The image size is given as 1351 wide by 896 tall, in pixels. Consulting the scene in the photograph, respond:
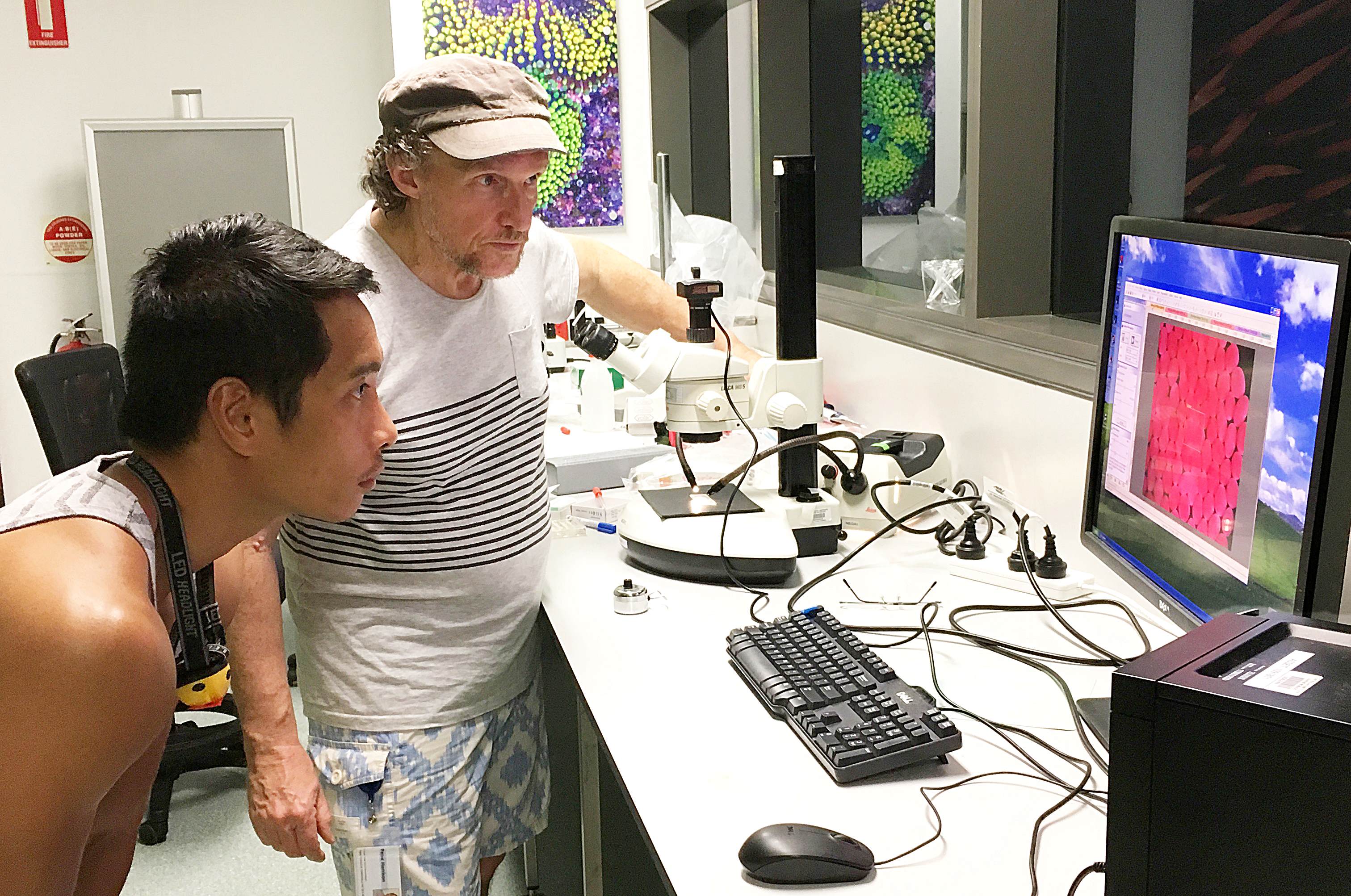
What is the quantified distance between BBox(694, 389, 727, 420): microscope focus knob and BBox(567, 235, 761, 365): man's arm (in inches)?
8.4

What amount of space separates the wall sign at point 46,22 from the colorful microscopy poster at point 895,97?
9.66 ft

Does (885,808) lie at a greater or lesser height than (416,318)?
lesser

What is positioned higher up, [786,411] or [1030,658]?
[786,411]

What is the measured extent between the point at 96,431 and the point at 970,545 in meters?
2.09

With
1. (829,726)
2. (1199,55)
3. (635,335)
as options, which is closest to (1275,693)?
(829,726)

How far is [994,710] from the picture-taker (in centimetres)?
127

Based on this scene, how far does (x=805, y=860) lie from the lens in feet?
3.13

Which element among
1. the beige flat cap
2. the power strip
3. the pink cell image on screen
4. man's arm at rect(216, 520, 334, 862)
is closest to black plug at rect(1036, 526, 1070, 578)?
the power strip

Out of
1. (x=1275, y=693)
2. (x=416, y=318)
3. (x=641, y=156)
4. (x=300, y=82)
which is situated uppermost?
(x=300, y=82)

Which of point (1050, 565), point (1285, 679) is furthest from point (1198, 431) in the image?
point (1050, 565)

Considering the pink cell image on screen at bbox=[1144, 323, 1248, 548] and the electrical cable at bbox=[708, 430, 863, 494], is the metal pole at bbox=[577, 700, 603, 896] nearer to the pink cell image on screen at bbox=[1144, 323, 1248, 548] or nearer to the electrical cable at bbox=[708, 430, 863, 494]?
the electrical cable at bbox=[708, 430, 863, 494]

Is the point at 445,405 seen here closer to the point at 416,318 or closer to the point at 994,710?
the point at 416,318

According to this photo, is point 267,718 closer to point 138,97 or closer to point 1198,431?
point 1198,431

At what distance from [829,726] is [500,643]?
618 millimetres
